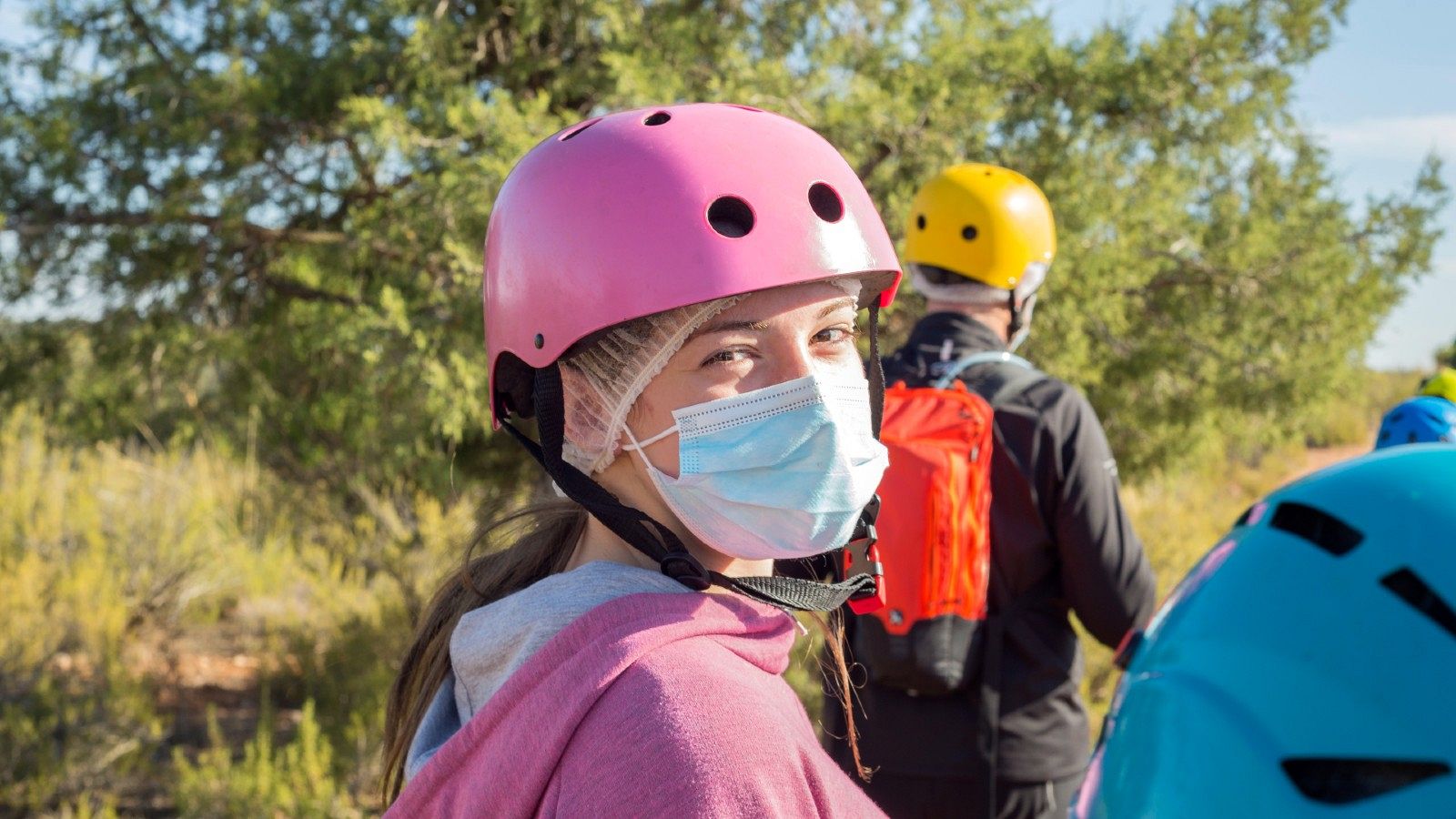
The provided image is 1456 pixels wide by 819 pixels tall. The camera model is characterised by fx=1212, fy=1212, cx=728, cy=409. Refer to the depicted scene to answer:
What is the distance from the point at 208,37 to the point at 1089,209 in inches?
186

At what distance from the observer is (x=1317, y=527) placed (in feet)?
3.58

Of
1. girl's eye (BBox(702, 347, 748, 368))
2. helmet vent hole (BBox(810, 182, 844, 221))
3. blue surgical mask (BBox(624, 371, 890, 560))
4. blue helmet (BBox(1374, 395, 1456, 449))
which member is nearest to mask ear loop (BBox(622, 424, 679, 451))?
blue surgical mask (BBox(624, 371, 890, 560))

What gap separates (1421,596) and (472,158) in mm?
4660

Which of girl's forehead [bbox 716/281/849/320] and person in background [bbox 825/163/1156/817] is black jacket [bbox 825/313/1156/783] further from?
girl's forehead [bbox 716/281/849/320]

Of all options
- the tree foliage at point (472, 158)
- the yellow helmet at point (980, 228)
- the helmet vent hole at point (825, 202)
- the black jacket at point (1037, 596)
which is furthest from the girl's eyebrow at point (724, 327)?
the tree foliage at point (472, 158)

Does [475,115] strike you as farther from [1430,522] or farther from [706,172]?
[1430,522]

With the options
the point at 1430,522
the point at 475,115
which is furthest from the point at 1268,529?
the point at 475,115

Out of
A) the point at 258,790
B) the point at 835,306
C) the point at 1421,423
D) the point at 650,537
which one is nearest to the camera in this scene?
the point at 650,537

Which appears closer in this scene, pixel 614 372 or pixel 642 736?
pixel 642 736

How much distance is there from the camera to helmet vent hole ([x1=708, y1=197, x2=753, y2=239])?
1.81m

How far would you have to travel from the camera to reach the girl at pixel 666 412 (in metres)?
1.56

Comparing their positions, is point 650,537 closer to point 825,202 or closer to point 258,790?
point 825,202

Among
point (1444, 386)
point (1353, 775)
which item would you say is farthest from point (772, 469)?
point (1444, 386)

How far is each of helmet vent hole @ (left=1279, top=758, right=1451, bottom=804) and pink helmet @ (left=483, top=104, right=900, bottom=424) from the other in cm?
98
